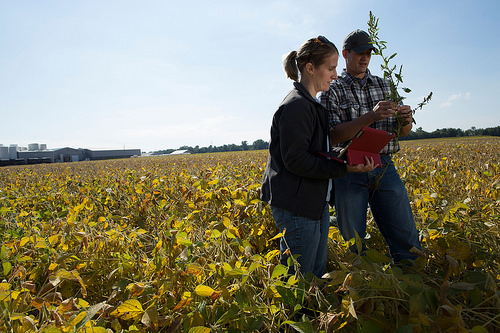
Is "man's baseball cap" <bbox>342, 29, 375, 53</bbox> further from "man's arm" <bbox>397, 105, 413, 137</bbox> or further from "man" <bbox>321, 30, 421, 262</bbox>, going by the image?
"man's arm" <bbox>397, 105, 413, 137</bbox>

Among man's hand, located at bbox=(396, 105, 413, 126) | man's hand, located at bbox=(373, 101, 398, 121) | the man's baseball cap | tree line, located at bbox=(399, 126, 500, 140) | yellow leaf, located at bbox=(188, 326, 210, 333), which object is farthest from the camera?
Answer: tree line, located at bbox=(399, 126, 500, 140)

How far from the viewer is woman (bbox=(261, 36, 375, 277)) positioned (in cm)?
149

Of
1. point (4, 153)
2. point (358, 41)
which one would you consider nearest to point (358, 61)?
point (358, 41)

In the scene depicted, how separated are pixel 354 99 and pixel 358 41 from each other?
37 cm

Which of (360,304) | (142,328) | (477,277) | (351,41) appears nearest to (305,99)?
(351,41)

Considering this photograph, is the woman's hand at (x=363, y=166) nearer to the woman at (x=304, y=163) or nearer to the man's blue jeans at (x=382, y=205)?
the woman at (x=304, y=163)

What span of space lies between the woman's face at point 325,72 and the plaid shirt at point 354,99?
0.32 m

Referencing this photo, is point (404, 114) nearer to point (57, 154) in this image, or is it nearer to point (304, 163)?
point (304, 163)

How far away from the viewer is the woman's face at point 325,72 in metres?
1.62

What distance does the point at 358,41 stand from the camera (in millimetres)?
1959

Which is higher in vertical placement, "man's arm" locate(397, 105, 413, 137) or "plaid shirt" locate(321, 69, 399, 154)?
"plaid shirt" locate(321, 69, 399, 154)

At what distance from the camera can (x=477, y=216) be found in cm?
213

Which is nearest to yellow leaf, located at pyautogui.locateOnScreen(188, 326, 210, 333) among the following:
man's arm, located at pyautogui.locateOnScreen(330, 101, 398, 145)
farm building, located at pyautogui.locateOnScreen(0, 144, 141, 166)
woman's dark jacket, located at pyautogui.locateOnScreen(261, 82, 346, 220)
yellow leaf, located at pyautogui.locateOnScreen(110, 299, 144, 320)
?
yellow leaf, located at pyautogui.locateOnScreen(110, 299, 144, 320)

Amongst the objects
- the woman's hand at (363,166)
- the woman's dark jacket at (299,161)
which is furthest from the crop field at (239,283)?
the woman's hand at (363,166)
